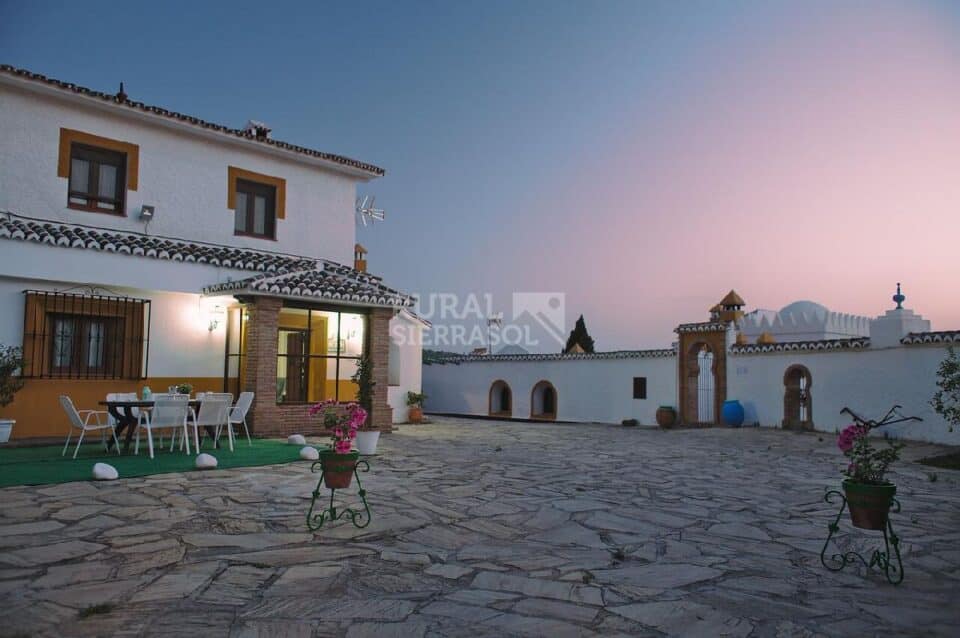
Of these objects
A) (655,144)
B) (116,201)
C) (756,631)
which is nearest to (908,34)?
(655,144)

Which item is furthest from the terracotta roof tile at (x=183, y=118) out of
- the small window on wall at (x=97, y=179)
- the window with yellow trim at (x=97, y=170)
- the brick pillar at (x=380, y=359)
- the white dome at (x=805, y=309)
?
the white dome at (x=805, y=309)

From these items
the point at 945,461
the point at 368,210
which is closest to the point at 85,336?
the point at 368,210

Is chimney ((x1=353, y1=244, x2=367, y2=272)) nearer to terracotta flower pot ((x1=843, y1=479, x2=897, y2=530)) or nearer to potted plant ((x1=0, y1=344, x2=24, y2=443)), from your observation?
potted plant ((x1=0, y1=344, x2=24, y2=443))

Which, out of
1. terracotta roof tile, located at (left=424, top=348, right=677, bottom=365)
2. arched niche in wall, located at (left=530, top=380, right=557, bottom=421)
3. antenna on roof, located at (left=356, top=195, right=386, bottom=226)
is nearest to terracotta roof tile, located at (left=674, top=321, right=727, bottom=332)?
terracotta roof tile, located at (left=424, top=348, right=677, bottom=365)

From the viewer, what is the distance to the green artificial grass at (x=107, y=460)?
7.11m

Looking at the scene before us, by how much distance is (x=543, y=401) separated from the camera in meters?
22.7

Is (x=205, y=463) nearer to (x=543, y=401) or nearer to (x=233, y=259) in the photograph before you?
(x=233, y=259)

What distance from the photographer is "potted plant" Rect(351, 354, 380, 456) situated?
9766mm

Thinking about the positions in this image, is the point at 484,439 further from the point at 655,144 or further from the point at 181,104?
the point at 181,104

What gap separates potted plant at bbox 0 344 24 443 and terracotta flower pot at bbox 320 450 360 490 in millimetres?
7150

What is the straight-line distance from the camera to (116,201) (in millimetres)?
12258

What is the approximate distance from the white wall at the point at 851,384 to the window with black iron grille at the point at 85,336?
13.6 meters

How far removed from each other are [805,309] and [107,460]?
22.8 meters

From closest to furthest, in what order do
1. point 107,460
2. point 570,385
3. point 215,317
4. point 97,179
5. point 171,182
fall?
1. point 107,460
2. point 97,179
3. point 215,317
4. point 171,182
5. point 570,385
